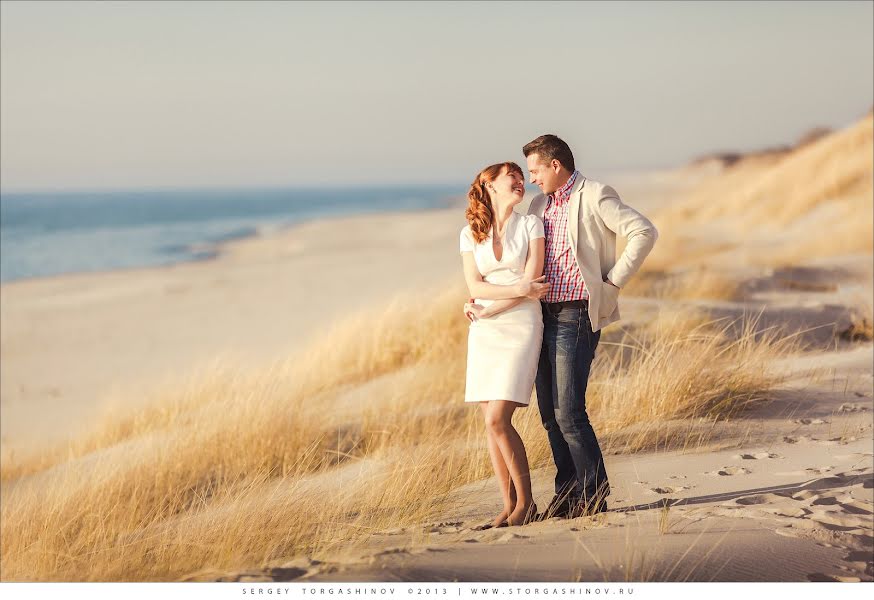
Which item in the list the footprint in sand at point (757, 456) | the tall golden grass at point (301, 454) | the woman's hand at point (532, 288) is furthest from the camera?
the footprint in sand at point (757, 456)

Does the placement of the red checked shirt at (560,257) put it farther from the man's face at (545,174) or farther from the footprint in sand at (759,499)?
the footprint in sand at (759,499)

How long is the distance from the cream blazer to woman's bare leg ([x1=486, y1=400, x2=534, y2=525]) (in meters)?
0.52

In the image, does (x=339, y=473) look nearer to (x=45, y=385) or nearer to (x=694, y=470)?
(x=694, y=470)

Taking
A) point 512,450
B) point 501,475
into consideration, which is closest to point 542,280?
point 512,450

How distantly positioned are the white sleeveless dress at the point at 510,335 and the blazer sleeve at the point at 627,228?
0.95ft

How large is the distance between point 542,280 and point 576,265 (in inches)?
6.1

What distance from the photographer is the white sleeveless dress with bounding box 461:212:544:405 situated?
157 inches

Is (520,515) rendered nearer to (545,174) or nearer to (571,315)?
(571,315)

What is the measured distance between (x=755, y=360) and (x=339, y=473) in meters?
2.90

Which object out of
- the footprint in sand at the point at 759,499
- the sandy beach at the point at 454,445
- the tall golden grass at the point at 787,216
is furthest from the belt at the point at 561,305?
the tall golden grass at the point at 787,216

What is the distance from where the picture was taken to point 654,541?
425cm

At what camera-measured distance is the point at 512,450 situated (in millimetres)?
4125

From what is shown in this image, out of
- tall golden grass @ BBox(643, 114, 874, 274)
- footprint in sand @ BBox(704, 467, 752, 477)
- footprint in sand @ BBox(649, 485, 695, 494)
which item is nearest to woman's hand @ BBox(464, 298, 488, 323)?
footprint in sand @ BBox(649, 485, 695, 494)

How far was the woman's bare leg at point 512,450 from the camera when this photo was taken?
4.06 metres
